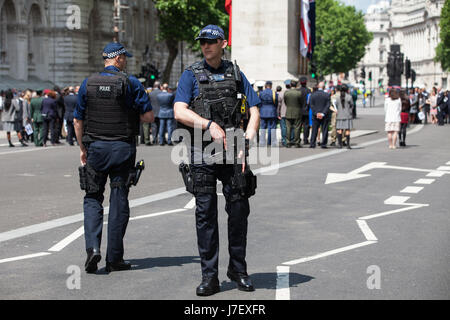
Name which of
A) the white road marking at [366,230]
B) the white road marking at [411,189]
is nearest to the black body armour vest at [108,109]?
the white road marking at [366,230]

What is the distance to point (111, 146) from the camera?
6863 mm

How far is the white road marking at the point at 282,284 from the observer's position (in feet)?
19.5

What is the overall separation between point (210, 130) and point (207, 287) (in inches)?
43.0

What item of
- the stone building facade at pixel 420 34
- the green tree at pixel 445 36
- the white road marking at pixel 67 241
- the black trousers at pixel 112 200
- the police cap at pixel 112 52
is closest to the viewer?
the black trousers at pixel 112 200

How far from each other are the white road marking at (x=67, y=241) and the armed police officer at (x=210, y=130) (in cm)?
227

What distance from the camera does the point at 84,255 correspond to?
7.55 meters

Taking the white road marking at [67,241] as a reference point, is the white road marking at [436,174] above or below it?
below

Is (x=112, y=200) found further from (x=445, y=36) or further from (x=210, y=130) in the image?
(x=445, y=36)

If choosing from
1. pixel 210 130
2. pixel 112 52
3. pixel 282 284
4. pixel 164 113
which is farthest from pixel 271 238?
pixel 164 113

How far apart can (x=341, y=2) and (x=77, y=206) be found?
115596 millimetres

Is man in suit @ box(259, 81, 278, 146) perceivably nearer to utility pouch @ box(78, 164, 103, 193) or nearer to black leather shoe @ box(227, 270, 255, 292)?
utility pouch @ box(78, 164, 103, 193)

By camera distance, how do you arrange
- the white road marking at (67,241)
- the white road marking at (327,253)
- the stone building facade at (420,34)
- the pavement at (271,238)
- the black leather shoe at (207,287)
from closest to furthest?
the black leather shoe at (207,287), the pavement at (271,238), the white road marking at (327,253), the white road marking at (67,241), the stone building facade at (420,34)
